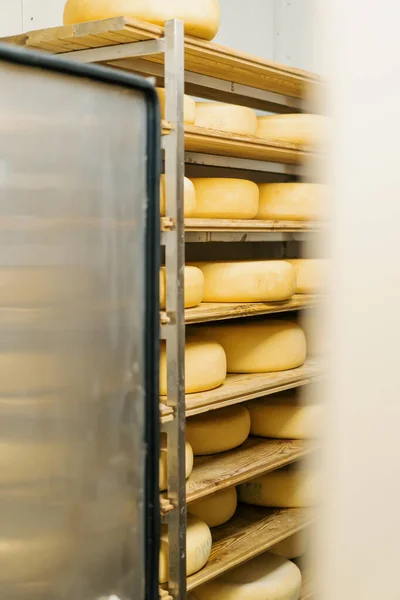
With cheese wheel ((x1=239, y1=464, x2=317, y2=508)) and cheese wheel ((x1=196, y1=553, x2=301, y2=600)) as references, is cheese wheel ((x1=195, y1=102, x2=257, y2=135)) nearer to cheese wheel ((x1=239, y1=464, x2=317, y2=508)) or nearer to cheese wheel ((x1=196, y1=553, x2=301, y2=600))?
cheese wheel ((x1=239, y1=464, x2=317, y2=508))

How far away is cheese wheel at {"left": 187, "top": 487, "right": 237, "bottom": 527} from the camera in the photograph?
2.10m

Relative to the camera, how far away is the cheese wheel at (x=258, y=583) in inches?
79.7

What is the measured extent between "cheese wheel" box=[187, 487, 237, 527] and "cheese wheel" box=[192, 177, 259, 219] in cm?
76

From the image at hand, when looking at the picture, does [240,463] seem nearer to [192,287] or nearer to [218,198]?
[192,287]

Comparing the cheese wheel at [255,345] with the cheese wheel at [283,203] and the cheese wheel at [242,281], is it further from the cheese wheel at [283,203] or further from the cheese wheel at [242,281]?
the cheese wheel at [283,203]

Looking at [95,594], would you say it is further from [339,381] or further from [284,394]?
[284,394]

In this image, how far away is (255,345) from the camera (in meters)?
2.19

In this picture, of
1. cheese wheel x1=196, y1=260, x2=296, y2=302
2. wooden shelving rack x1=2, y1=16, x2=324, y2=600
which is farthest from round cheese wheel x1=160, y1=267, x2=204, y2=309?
cheese wheel x1=196, y1=260, x2=296, y2=302

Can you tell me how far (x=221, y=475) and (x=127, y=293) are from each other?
792 mm

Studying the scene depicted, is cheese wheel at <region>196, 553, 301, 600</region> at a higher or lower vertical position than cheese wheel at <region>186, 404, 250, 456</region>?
lower

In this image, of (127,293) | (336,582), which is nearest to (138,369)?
(127,293)

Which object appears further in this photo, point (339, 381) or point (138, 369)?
point (138, 369)

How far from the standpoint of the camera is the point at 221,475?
194 cm

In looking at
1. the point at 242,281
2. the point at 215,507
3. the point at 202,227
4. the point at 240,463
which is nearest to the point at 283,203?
the point at 242,281
